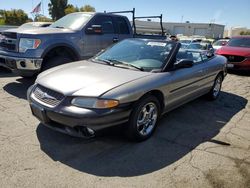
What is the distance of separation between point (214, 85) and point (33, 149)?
4545 millimetres

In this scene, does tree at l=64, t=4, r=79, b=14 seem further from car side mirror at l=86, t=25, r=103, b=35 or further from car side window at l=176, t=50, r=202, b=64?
car side window at l=176, t=50, r=202, b=64

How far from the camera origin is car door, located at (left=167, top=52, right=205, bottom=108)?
14.1 ft

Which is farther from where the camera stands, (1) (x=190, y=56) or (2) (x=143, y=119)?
(1) (x=190, y=56)

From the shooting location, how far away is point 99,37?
23.2 feet

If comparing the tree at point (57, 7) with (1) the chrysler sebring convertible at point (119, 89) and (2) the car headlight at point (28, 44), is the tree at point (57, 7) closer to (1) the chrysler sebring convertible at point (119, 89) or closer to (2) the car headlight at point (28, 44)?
(2) the car headlight at point (28, 44)

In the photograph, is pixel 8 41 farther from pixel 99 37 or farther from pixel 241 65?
pixel 241 65

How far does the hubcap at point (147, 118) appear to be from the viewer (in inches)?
147

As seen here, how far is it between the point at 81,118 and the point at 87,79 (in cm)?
71

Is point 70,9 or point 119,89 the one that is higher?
point 70,9

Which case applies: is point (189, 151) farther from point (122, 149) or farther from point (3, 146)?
point (3, 146)

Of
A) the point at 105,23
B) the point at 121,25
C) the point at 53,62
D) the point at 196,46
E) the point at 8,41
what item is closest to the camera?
the point at 8,41

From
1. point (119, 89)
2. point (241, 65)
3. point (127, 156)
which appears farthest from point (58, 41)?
point (241, 65)

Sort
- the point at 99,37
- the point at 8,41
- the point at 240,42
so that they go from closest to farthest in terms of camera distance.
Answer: the point at 8,41, the point at 99,37, the point at 240,42

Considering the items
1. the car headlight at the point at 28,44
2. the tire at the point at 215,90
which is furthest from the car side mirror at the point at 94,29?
the tire at the point at 215,90
